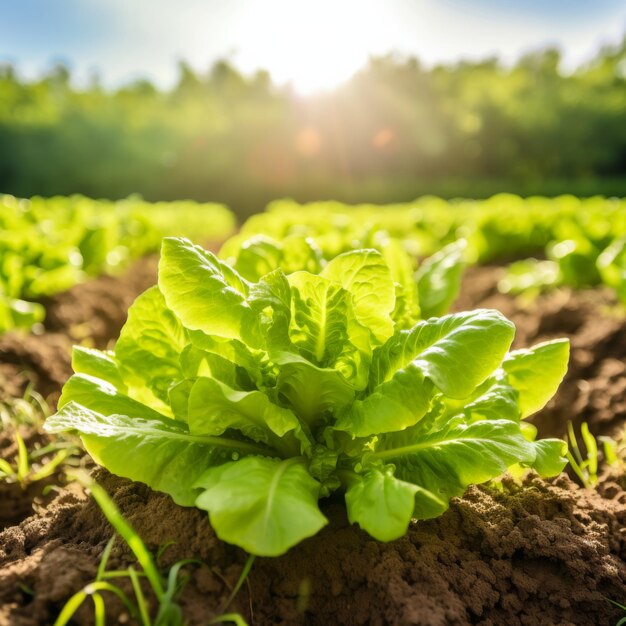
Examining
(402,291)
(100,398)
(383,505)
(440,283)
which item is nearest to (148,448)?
(100,398)

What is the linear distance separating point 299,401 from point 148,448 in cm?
43

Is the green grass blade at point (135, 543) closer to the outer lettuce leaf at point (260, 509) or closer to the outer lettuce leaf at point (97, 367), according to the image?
the outer lettuce leaf at point (260, 509)

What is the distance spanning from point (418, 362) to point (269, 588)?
68cm

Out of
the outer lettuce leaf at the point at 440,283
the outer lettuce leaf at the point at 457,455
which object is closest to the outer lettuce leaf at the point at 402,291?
the outer lettuce leaf at the point at 440,283

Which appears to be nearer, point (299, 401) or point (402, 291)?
point (299, 401)

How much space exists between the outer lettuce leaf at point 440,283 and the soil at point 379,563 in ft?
2.60

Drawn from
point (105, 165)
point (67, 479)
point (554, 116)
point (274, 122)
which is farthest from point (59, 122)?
point (67, 479)

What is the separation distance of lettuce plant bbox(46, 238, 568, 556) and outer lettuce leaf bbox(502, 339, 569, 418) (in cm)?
8

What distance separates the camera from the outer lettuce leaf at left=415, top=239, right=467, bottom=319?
8.42 feet

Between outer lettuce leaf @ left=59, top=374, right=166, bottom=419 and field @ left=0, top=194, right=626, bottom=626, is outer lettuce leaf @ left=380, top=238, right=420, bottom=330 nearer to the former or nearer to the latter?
field @ left=0, top=194, right=626, bottom=626

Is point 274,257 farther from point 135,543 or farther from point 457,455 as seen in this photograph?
point 135,543

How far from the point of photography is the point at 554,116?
44.6 meters

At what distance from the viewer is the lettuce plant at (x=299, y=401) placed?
154cm

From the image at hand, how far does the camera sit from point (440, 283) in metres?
2.60
